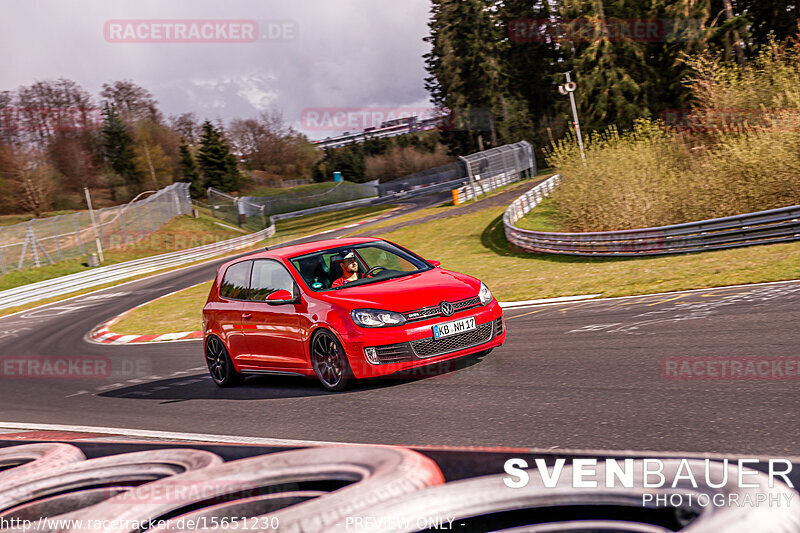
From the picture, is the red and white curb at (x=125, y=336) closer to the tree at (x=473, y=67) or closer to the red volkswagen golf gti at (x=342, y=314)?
the red volkswagen golf gti at (x=342, y=314)

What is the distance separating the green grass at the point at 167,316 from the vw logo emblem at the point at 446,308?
1202cm

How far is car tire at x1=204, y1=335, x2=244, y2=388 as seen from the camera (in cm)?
969

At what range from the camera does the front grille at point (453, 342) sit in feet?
24.8

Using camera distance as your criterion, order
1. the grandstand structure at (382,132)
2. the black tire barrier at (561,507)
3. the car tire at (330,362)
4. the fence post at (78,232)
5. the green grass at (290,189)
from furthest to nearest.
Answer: the grandstand structure at (382,132) < the green grass at (290,189) < the fence post at (78,232) < the car tire at (330,362) < the black tire barrier at (561,507)

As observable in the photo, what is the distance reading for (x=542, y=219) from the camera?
34531mm

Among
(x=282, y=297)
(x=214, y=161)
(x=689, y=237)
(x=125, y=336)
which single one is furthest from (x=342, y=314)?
(x=214, y=161)

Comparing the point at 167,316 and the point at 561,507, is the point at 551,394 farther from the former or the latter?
the point at 167,316

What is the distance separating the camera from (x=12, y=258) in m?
39.3

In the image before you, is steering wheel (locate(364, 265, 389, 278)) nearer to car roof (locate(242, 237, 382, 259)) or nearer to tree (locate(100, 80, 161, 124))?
car roof (locate(242, 237, 382, 259))

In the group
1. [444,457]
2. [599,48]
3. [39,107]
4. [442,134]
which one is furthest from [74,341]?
[39,107]

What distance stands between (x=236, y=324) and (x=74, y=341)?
1152 cm

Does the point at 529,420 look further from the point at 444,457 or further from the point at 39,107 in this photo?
the point at 39,107

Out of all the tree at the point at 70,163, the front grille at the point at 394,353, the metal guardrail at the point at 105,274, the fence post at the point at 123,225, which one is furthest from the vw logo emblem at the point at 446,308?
the tree at the point at 70,163

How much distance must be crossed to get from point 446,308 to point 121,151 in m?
91.6
